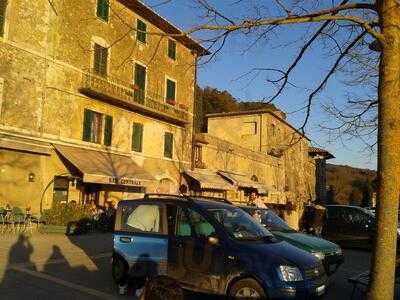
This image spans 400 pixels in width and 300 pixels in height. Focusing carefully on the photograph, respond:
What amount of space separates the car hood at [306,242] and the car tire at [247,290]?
3.64 metres

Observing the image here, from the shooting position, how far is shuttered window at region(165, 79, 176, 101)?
32266mm

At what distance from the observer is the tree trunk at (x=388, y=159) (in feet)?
16.8

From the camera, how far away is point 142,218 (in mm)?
9273

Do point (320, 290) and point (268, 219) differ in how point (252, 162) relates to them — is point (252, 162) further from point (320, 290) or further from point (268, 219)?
point (320, 290)

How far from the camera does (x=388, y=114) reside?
5.17m

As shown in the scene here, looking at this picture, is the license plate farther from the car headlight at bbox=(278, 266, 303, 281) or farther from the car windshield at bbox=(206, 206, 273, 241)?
the car windshield at bbox=(206, 206, 273, 241)

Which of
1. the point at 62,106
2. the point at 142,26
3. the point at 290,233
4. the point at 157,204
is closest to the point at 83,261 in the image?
the point at 157,204

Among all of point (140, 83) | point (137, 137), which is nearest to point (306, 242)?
point (137, 137)

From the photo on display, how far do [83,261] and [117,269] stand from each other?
3.22 metres

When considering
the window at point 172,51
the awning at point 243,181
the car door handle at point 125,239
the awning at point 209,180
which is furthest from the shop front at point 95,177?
the car door handle at point 125,239


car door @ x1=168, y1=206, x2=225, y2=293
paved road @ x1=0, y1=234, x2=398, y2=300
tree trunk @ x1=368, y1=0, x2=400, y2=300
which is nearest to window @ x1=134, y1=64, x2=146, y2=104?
paved road @ x1=0, y1=234, x2=398, y2=300

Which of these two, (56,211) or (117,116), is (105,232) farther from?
(117,116)

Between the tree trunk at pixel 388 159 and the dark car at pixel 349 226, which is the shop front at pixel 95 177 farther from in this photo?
the tree trunk at pixel 388 159

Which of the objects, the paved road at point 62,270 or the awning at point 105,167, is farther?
the awning at point 105,167
